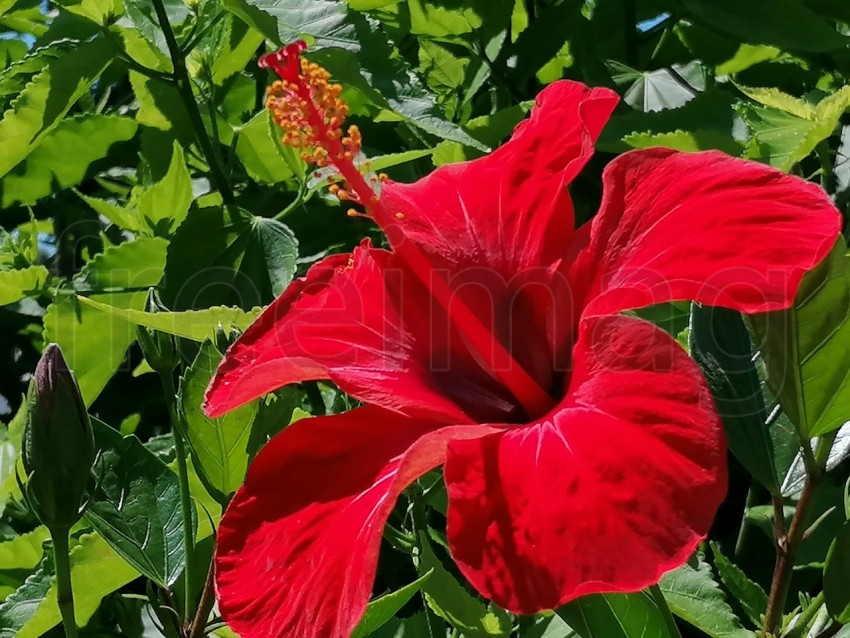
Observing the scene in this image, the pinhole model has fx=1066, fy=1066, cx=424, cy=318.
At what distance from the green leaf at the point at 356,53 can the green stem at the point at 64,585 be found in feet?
1.83

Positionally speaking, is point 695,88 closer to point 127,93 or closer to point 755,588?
point 755,588

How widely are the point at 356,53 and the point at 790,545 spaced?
697mm

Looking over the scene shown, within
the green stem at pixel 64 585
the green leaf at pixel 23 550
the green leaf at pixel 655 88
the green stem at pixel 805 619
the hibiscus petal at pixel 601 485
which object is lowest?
the green stem at pixel 805 619

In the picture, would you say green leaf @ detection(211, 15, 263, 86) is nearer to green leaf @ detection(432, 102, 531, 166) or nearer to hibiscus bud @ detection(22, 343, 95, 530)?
green leaf @ detection(432, 102, 531, 166)

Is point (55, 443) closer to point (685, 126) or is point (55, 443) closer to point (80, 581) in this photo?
point (80, 581)

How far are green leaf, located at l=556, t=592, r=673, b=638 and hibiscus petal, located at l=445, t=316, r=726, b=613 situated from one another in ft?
0.37

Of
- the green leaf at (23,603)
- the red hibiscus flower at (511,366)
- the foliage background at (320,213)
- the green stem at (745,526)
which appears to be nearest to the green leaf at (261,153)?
the foliage background at (320,213)

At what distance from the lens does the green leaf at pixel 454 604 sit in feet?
2.76

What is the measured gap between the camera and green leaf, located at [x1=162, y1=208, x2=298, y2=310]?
1385 mm

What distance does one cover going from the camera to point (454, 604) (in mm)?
848

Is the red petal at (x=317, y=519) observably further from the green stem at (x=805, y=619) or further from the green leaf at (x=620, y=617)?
the green stem at (x=805, y=619)

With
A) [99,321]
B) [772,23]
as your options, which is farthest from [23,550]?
[772,23]

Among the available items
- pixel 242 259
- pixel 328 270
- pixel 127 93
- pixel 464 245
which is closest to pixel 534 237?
pixel 464 245

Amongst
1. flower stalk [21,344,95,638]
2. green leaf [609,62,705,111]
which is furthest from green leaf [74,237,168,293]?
green leaf [609,62,705,111]
